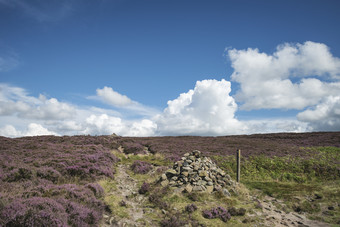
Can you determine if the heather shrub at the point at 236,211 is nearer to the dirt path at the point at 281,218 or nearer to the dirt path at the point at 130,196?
the dirt path at the point at 281,218

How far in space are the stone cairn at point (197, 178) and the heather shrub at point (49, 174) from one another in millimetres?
7591

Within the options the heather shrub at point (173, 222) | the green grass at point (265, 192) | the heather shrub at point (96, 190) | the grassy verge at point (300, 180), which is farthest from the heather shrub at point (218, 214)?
the heather shrub at point (96, 190)

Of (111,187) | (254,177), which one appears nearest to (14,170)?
(111,187)

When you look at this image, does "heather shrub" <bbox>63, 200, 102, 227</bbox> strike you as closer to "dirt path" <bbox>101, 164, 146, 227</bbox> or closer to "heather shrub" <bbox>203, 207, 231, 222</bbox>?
"dirt path" <bbox>101, 164, 146, 227</bbox>

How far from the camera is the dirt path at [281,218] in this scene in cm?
1046

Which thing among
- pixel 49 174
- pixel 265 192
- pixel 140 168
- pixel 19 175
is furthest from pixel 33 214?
pixel 265 192

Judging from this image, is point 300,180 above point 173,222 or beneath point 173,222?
beneath

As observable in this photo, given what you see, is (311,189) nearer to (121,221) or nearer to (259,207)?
(259,207)

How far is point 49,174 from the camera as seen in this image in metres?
13.5

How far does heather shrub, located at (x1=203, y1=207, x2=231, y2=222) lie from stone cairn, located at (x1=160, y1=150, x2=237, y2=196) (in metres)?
2.45

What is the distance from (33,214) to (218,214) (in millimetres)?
8856

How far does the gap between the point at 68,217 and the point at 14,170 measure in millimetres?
7552

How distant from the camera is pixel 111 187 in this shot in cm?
1438

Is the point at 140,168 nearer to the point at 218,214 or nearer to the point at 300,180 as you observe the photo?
the point at 218,214
